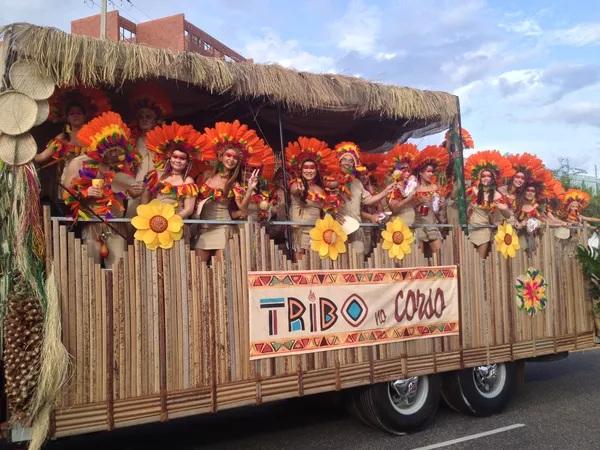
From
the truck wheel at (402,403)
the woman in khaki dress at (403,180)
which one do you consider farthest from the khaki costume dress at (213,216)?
the truck wheel at (402,403)

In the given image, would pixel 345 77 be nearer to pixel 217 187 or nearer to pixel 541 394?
pixel 217 187

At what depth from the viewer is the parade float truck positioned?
150 inches

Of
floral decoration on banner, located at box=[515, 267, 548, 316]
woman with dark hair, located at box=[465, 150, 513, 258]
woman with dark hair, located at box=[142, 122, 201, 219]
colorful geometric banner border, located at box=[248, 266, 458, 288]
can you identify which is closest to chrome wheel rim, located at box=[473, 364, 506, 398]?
floral decoration on banner, located at box=[515, 267, 548, 316]

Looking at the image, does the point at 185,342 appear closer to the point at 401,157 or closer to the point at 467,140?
the point at 401,157

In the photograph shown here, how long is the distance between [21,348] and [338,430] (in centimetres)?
321

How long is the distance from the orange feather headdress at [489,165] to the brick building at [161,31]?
13744 mm

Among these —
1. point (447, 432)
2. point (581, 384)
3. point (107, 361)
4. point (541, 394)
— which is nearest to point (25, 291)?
point (107, 361)

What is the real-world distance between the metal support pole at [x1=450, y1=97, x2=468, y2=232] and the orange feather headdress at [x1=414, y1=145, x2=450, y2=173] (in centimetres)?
13

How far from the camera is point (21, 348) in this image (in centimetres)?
376

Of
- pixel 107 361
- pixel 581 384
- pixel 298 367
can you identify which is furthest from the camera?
pixel 581 384

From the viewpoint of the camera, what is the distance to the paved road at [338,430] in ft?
17.8

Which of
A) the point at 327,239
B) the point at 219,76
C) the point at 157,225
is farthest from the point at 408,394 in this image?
the point at 219,76

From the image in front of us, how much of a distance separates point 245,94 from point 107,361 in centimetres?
233

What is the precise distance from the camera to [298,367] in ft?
16.2
